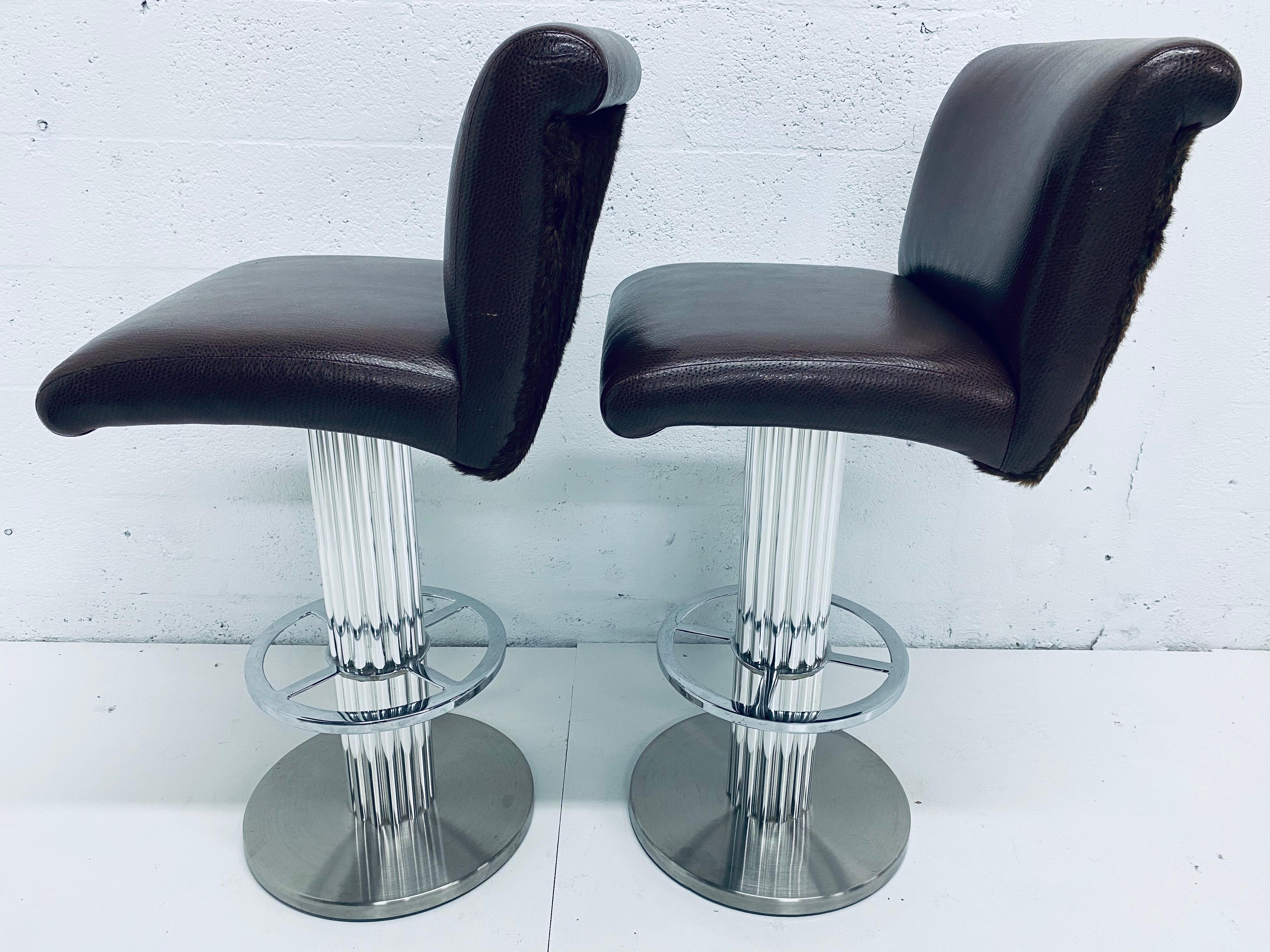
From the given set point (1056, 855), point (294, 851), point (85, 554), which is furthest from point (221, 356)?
point (1056, 855)

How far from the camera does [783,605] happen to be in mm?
1187

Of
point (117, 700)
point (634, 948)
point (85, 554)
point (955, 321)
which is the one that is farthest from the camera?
point (85, 554)

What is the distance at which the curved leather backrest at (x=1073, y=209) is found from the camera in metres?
0.76

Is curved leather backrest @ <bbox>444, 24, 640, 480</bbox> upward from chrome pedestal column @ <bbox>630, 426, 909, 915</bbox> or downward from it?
upward

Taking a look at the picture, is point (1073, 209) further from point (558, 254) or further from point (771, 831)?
point (771, 831)

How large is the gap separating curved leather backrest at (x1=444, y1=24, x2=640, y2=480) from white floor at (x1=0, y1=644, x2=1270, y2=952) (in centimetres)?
63

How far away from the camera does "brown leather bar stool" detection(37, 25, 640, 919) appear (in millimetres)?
787

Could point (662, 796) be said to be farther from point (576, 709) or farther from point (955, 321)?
point (955, 321)

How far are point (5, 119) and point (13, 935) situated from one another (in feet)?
3.87

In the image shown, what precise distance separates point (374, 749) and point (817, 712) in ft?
1.89

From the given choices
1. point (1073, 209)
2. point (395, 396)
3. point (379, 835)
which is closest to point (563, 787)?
point (379, 835)

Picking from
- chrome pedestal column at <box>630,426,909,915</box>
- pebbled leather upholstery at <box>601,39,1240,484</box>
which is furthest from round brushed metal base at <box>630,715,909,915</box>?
pebbled leather upholstery at <box>601,39,1240,484</box>

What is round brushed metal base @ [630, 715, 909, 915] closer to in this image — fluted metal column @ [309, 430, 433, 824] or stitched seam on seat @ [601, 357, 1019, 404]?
fluted metal column @ [309, 430, 433, 824]

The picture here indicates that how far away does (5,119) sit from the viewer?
1.46 metres
